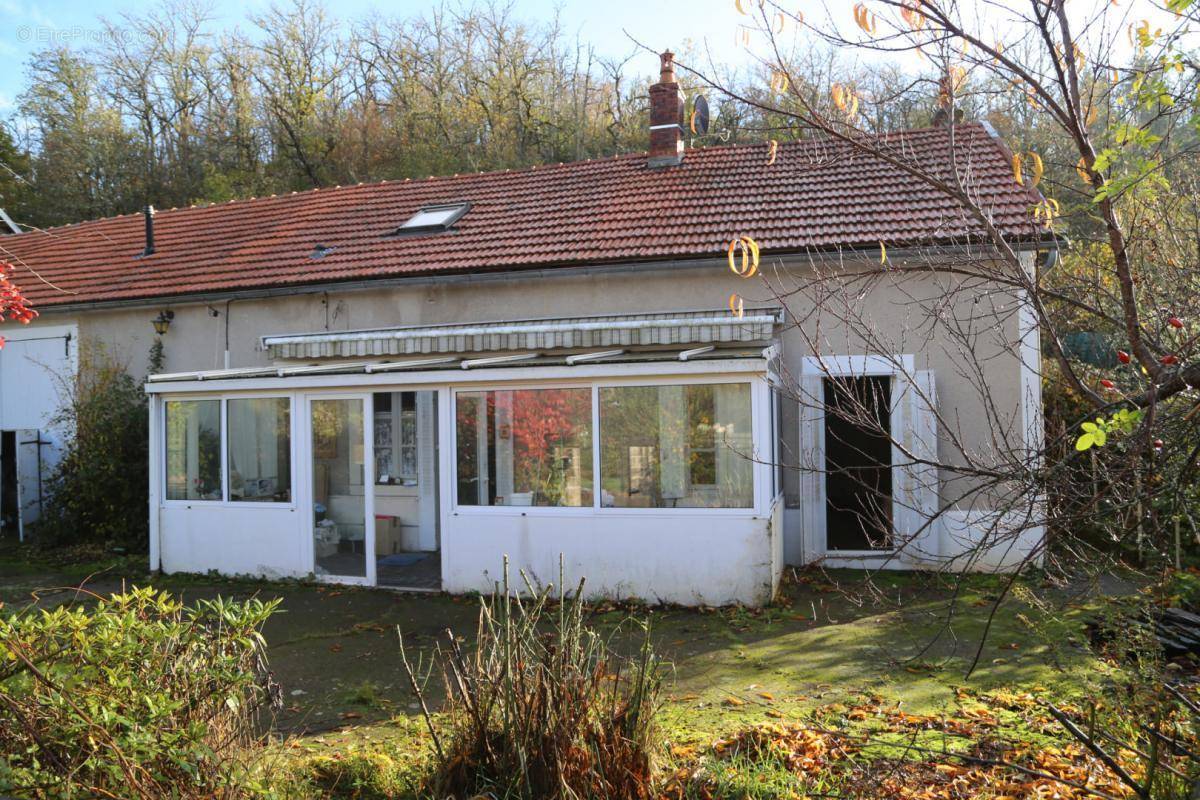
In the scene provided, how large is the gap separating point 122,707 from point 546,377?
6702 mm

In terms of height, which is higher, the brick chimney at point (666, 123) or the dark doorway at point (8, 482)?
the brick chimney at point (666, 123)

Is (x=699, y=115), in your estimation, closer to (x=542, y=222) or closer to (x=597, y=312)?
(x=542, y=222)

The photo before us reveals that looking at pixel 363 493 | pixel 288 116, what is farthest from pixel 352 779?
pixel 288 116

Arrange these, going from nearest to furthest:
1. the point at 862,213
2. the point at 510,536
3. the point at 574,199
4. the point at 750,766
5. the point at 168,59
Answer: the point at 750,766 < the point at 510,536 < the point at 862,213 < the point at 574,199 < the point at 168,59

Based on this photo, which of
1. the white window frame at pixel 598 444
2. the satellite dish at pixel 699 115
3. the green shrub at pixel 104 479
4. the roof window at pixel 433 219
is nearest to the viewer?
the white window frame at pixel 598 444

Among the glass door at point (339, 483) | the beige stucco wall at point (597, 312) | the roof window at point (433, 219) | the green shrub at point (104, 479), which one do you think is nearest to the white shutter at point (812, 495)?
the beige stucco wall at point (597, 312)

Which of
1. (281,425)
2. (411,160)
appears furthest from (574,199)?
(411,160)

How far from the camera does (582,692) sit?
4723 millimetres

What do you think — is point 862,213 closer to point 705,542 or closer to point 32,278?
point 705,542

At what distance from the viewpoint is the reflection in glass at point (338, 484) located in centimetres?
1175

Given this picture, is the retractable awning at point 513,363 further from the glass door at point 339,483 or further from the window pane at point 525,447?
the glass door at point 339,483

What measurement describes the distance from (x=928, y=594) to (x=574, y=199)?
343 inches

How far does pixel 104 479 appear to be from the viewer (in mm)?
13883

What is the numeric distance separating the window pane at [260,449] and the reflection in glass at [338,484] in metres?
0.42
